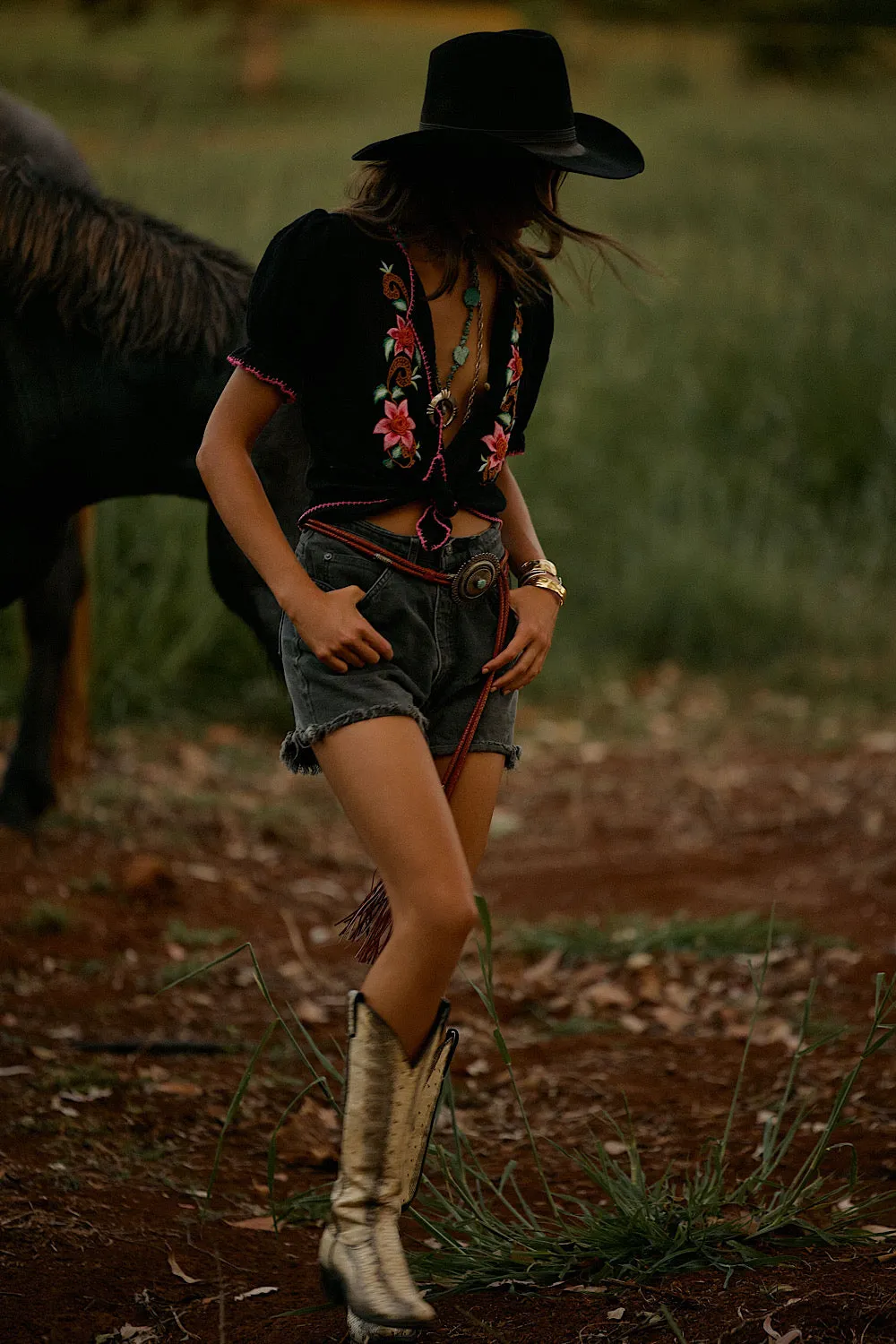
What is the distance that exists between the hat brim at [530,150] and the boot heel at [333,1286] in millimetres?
1381

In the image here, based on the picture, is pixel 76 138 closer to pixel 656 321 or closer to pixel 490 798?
pixel 656 321

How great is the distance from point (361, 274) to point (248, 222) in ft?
17.6

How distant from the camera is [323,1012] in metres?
3.22

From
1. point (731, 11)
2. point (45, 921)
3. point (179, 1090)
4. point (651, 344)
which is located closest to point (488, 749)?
point (179, 1090)

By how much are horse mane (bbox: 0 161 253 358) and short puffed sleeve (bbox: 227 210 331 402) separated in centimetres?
98

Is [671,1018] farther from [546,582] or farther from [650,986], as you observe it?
[546,582]

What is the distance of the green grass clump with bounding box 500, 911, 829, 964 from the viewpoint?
349cm

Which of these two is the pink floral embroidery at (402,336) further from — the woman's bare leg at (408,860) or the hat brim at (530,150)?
the woman's bare leg at (408,860)

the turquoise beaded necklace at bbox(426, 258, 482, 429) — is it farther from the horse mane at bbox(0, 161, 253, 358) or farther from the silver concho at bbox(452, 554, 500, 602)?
the horse mane at bbox(0, 161, 253, 358)

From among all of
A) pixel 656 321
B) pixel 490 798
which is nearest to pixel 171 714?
pixel 490 798

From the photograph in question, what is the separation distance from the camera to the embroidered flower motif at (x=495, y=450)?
1.93 metres

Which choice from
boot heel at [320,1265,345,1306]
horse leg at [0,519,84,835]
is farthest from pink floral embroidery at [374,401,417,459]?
horse leg at [0,519,84,835]

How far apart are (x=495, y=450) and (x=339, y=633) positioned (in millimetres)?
375

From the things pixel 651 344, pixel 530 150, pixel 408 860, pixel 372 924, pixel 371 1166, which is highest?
pixel 651 344
